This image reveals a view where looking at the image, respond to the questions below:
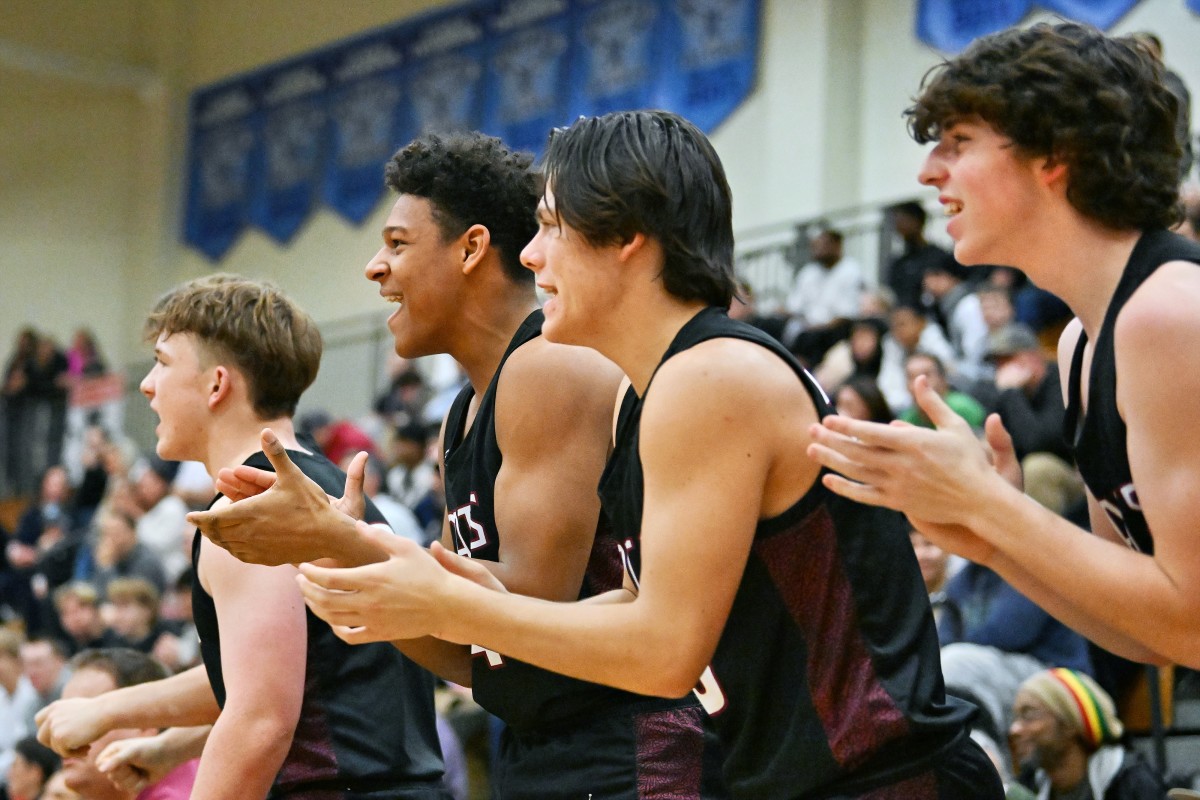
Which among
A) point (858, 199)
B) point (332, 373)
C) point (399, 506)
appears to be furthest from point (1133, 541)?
point (332, 373)

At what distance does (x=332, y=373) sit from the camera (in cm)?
1930

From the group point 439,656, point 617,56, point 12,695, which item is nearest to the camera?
point 439,656

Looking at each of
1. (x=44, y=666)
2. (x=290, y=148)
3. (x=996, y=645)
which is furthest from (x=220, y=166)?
(x=996, y=645)

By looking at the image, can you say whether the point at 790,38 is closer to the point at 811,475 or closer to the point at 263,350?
the point at 263,350

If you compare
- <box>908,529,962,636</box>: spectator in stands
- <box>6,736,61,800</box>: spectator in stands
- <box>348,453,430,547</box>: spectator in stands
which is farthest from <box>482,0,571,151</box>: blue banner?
<box>6,736,61,800</box>: spectator in stands

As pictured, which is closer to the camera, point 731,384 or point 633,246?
point 731,384

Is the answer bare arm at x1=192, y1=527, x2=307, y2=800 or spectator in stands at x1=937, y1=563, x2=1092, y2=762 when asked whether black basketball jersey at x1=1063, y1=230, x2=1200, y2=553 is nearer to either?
bare arm at x1=192, y1=527, x2=307, y2=800

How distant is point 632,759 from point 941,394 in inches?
226

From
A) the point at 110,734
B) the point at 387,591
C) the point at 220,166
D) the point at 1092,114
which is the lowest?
the point at 110,734

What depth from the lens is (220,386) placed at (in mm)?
3824

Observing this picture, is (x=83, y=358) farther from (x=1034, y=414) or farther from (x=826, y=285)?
(x=1034, y=414)

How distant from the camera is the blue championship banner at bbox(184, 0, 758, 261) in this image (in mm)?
15258

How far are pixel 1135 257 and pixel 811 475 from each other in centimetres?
64

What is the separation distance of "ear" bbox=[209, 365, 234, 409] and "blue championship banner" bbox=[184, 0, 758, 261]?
1150 centimetres
